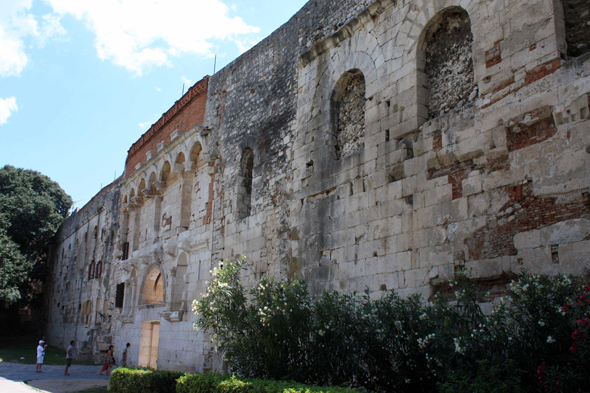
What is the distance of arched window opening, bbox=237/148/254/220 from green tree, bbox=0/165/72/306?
17.6 metres

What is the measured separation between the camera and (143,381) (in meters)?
10.2

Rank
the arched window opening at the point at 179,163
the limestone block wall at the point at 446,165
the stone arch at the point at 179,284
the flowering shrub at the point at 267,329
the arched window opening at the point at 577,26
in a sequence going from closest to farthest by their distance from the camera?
the limestone block wall at the point at 446,165 → the arched window opening at the point at 577,26 → the flowering shrub at the point at 267,329 → the stone arch at the point at 179,284 → the arched window opening at the point at 179,163

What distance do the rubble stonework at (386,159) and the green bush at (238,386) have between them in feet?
7.02

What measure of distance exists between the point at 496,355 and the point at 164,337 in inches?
421

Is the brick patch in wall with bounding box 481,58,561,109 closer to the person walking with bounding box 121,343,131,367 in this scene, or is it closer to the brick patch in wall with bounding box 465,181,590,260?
the brick patch in wall with bounding box 465,181,590,260

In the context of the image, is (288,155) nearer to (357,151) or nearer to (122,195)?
(357,151)

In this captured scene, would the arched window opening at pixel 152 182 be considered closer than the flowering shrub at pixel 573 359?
No

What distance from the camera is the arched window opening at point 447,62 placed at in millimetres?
7445

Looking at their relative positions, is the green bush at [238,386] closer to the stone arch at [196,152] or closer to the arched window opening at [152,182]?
the stone arch at [196,152]

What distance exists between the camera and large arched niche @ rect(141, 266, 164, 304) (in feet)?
54.1

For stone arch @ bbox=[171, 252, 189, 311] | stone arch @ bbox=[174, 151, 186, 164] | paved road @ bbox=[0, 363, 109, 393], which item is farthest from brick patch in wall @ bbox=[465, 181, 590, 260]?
stone arch @ bbox=[174, 151, 186, 164]

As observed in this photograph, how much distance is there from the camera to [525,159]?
6.10 m

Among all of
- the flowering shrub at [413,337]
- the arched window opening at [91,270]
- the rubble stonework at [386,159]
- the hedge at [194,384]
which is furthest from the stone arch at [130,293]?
the flowering shrub at [413,337]

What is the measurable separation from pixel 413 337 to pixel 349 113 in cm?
471
